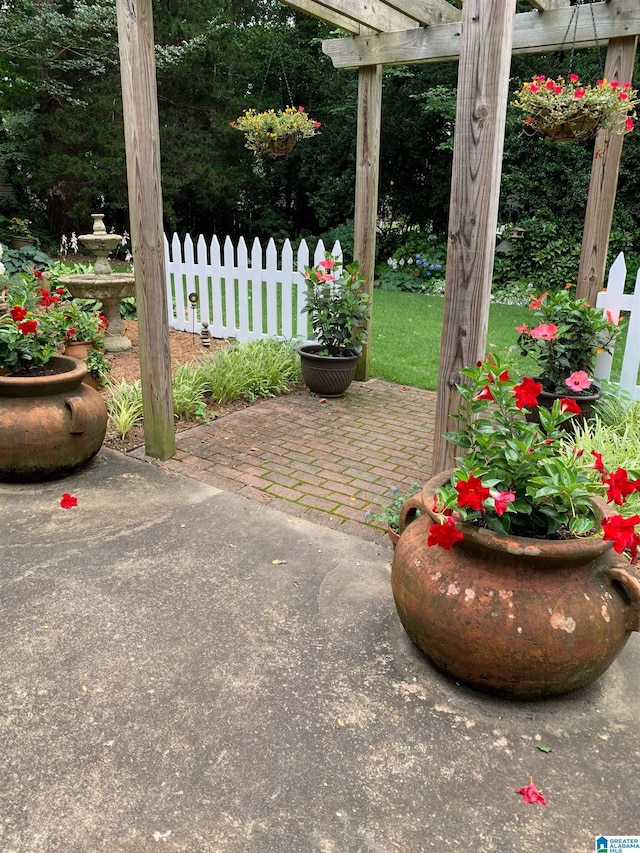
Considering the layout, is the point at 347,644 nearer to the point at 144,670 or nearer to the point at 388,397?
the point at 144,670

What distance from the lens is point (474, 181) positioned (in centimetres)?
241

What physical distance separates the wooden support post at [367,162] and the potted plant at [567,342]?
5.19 ft

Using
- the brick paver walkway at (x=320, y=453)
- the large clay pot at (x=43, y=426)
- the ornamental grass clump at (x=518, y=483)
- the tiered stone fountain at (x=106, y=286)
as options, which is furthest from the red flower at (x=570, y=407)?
the tiered stone fountain at (x=106, y=286)

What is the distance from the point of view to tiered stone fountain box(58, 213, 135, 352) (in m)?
6.30

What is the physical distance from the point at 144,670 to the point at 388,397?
358 cm

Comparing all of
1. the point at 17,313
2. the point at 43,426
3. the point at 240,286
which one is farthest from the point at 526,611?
the point at 240,286

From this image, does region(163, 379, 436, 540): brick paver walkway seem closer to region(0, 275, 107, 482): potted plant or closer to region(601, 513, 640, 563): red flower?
region(0, 275, 107, 482): potted plant

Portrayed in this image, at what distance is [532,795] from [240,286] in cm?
559

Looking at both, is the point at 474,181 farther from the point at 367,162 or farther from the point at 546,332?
the point at 367,162

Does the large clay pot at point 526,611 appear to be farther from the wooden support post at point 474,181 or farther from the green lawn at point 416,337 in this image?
the green lawn at point 416,337

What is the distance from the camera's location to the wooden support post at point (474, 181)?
89.9 inches

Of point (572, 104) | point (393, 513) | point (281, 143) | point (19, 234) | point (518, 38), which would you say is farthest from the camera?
point (19, 234)

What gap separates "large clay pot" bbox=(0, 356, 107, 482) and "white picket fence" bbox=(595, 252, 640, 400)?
3412mm

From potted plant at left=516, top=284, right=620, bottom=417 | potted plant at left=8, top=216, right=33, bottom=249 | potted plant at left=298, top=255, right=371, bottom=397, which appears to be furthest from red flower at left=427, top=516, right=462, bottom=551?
potted plant at left=8, top=216, right=33, bottom=249
